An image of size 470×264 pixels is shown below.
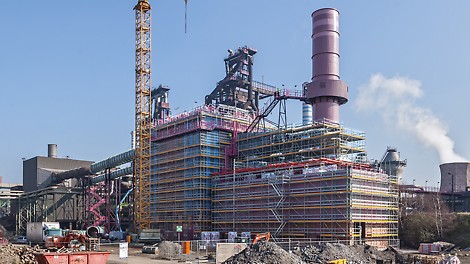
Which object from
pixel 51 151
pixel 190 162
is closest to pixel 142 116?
pixel 190 162

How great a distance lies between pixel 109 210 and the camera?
290 ft

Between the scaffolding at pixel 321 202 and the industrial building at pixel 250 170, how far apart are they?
0.38 ft

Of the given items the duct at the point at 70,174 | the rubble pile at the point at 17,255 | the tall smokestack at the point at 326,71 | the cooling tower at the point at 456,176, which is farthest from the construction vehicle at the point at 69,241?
the cooling tower at the point at 456,176

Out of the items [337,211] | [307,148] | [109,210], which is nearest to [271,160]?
[307,148]

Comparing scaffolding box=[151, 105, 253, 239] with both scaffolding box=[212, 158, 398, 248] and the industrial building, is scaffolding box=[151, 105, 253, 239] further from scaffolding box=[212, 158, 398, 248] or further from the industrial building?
scaffolding box=[212, 158, 398, 248]

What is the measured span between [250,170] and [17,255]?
35854 mm

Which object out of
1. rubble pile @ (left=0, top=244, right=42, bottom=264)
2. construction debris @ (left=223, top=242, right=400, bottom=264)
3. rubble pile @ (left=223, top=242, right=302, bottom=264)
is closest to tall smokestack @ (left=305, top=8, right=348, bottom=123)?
construction debris @ (left=223, top=242, right=400, bottom=264)

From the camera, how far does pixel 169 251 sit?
47.9 metres

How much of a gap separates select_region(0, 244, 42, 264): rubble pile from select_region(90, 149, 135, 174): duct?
51445mm

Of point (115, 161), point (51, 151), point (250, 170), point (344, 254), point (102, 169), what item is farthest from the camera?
point (51, 151)

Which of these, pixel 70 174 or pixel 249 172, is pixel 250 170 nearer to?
pixel 249 172

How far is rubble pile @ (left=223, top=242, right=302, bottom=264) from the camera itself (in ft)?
108

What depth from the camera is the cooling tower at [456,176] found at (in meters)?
93.5

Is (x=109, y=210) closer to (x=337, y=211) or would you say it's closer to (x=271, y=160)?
(x=271, y=160)
